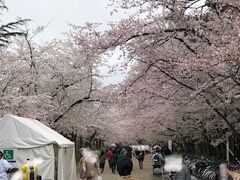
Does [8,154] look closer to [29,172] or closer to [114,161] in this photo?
[29,172]

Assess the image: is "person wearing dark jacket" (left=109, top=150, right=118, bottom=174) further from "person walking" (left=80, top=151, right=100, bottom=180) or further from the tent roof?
the tent roof

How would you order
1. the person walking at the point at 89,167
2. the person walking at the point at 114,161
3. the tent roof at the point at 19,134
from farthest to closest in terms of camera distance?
the person walking at the point at 114,161
the person walking at the point at 89,167
the tent roof at the point at 19,134

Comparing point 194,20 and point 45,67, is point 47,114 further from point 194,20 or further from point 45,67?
point 194,20

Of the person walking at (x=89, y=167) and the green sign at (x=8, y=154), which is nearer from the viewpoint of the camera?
the green sign at (x=8, y=154)

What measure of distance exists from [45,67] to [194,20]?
57.3ft

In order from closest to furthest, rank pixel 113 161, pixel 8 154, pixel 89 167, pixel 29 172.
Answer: pixel 29 172 < pixel 8 154 < pixel 89 167 < pixel 113 161

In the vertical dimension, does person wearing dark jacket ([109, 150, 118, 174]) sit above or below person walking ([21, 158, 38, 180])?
below

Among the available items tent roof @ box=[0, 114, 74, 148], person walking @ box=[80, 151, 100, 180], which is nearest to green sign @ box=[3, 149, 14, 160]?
tent roof @ box=[0, 114, 74, 148]

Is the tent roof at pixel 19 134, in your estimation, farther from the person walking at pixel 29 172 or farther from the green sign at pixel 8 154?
the person walking at pixel 29 172

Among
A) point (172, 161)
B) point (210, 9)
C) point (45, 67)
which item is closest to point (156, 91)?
point (210, 9)

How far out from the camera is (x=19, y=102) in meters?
24.2

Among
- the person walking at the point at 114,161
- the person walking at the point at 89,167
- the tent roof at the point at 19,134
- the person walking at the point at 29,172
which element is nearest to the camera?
the person walking at the point at 29,172

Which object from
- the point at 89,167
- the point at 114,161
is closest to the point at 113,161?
the point at 114,161

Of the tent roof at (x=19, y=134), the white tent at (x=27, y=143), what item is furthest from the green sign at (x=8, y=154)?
the tent roof at (x=19, y=134)
